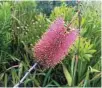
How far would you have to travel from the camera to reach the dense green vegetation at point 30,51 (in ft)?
7.91

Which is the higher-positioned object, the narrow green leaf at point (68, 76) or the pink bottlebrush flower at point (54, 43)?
the pink bottlebrush flower at point (54, 43)

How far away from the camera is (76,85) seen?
2.50m

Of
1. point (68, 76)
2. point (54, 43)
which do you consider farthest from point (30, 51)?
point (54, 43)

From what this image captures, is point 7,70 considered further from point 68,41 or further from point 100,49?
point 68,41

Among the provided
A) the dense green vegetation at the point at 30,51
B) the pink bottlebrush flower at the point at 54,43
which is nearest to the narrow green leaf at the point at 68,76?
the dense green vegetation at the point at 30,51

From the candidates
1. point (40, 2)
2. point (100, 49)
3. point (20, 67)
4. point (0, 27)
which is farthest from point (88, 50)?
point (40, 2)

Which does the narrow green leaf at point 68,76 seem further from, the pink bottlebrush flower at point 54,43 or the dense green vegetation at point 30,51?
the pink bottlebrush flower at point 54,43

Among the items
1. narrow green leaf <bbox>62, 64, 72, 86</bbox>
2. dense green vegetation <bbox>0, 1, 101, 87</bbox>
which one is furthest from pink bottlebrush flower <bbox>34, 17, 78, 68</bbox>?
narrow green leaf <bbox>62, 64, 72, 86</bbox>

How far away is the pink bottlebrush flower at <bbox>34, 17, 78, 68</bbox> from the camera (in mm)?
1712

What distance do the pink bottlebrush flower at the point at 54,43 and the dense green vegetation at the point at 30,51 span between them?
524 mm

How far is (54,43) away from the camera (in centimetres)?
171

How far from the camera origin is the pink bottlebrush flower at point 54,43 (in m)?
1.71

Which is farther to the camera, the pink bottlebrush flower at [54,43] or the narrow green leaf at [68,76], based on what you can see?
the narrow green leaf at [68,76]

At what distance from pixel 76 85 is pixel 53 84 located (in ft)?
0.58
